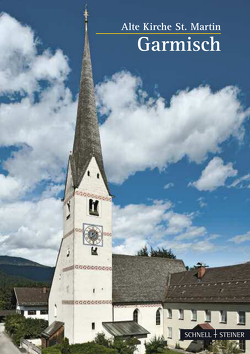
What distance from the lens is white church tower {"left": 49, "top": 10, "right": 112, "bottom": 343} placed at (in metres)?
37.4

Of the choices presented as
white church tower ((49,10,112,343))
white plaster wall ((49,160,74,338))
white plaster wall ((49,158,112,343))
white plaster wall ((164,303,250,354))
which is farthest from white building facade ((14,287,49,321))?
white plaster wall ((164,303,250,354))

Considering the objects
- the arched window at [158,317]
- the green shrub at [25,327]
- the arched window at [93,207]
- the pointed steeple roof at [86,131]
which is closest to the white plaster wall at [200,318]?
the arched window at [158,317]

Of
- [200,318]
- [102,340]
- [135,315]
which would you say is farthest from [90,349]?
[200,318]

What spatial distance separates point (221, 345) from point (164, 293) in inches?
637

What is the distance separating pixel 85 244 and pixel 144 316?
1225 cm

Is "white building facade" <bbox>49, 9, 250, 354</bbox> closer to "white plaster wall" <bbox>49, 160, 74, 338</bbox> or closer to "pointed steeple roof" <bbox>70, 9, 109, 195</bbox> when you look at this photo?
"white plaster wall" <bbox>49, 160, 74, 338</bbox>

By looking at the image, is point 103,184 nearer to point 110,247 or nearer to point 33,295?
point 110,247

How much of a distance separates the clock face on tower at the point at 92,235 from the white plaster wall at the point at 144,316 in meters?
7.85

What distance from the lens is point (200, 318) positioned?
38.9 metres

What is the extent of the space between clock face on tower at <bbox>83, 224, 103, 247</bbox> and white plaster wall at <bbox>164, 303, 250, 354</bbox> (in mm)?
12876

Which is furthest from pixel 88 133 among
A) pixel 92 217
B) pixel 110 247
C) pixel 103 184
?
pixel 110 247

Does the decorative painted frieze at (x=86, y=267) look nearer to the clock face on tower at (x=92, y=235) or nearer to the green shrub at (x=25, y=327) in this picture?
the clock face on tower at (x=92, y=235)

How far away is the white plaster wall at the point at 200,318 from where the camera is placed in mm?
34188

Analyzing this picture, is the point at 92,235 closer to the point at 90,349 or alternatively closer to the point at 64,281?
the point at 64,281
